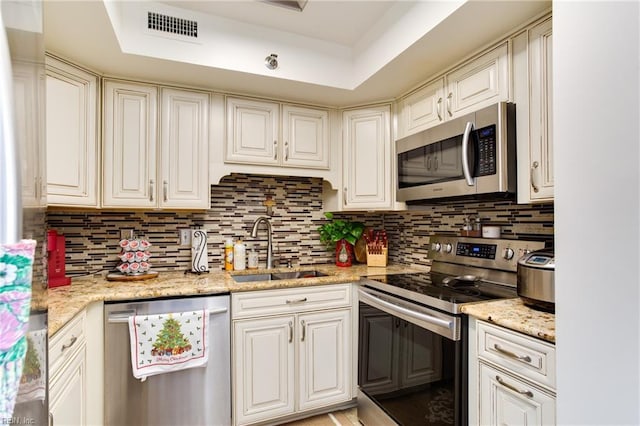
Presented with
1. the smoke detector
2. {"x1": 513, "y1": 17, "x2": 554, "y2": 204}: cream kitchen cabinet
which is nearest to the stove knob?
{"x1": 513, "y1": 17, "x2": 554, "y2": 204}: cream kitchen cabinet

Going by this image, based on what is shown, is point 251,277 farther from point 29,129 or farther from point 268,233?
point 29,129

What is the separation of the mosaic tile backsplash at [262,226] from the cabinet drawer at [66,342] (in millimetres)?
809

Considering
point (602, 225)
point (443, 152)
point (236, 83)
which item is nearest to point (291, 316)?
point (443, 152)

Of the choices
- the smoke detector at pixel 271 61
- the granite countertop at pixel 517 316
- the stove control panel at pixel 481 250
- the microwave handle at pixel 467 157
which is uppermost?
the smoke detector at pixel 271 61

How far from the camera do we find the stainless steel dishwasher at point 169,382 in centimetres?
171

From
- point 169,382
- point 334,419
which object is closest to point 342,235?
point 334,419

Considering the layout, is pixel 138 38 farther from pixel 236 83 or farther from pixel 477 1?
pixel 477 1

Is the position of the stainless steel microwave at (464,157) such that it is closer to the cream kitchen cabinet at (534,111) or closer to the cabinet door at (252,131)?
the cream kitchen cabinet at (534,111)

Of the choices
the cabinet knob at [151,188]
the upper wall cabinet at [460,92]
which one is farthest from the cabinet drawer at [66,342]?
the upper wall cabinet at [460,92]

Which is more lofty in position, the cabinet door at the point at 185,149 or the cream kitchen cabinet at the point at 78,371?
the cabinet door at the point at 185,149

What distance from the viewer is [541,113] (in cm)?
147

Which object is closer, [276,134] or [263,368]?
[263,368]

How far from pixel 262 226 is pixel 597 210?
7.21 ft

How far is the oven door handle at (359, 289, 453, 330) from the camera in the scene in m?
1.46
